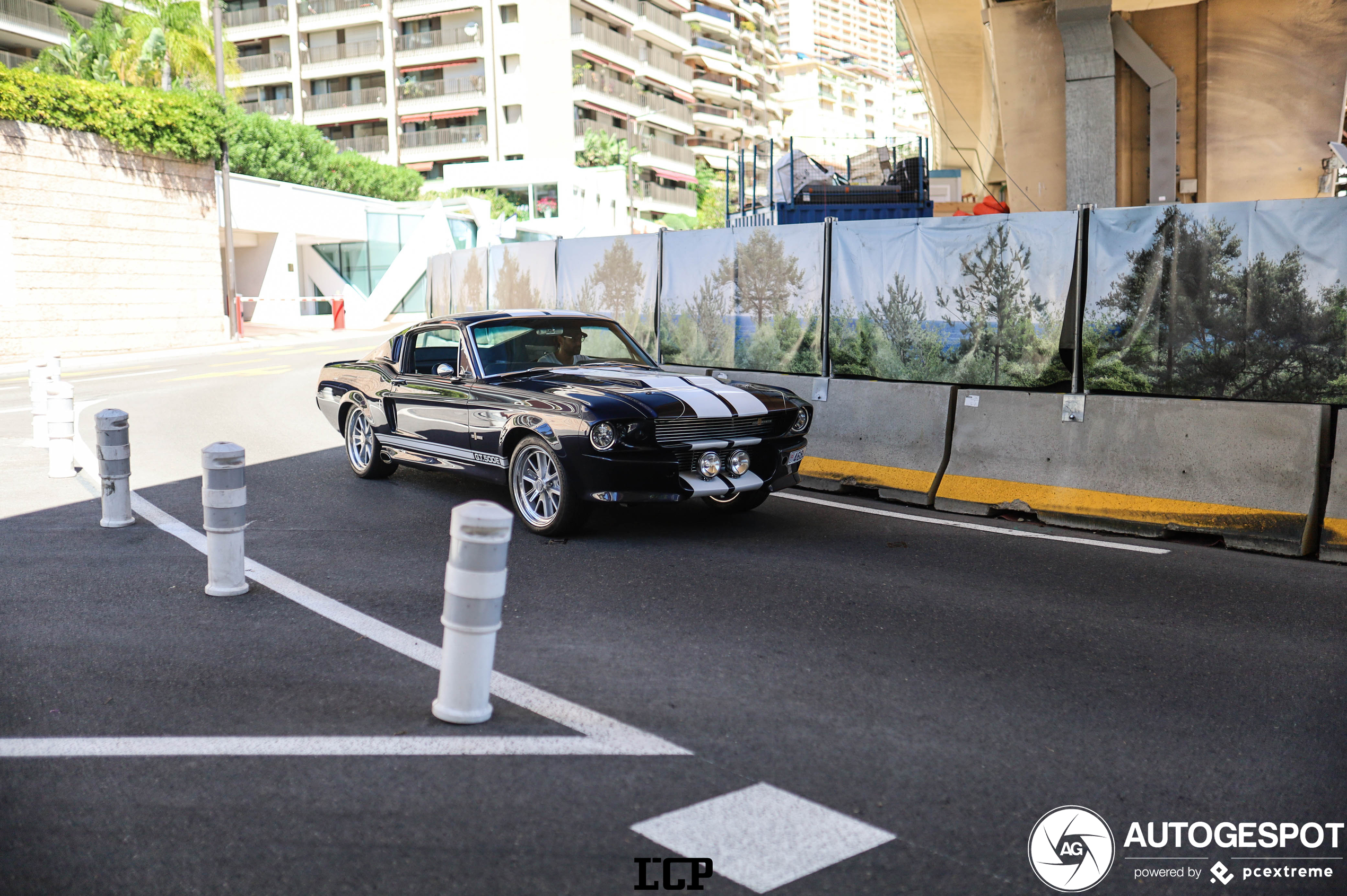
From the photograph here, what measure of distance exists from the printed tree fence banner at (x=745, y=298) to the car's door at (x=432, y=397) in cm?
347

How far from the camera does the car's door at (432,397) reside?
8.41 meters

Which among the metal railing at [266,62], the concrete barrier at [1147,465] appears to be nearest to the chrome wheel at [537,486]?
the concrete barrier at [1147,465]

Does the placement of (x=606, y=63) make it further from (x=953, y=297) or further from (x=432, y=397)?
(x=432, y=397)

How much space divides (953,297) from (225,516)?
629 cm

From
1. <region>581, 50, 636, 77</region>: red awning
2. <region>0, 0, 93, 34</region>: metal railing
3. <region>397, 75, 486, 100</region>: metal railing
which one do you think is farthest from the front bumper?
<region>581, 50, 636, 77</region>: red awning

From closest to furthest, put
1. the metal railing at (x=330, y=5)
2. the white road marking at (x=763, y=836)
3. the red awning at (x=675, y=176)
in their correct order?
the white road marking at (x=763, y=836)
the metal railing at (x=330, y=5)
the red awning at (x=675, y=176)

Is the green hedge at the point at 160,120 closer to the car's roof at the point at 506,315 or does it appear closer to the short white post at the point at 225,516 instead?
the car's roof at the point at 506,315

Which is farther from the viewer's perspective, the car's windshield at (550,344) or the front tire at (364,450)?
the front tire at (364,450)

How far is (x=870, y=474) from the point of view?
9.36 meters

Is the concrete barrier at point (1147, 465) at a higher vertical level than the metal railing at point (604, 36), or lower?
lower

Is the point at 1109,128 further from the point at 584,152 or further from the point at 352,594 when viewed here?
the point at 584,152

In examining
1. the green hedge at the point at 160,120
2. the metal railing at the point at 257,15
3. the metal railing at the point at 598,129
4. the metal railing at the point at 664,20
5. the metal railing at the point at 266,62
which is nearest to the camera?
the green hedge at the point at 160,120

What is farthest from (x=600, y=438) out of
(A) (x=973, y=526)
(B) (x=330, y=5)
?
(B) (x=330, y=5)

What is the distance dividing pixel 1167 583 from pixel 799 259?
17.8ft
